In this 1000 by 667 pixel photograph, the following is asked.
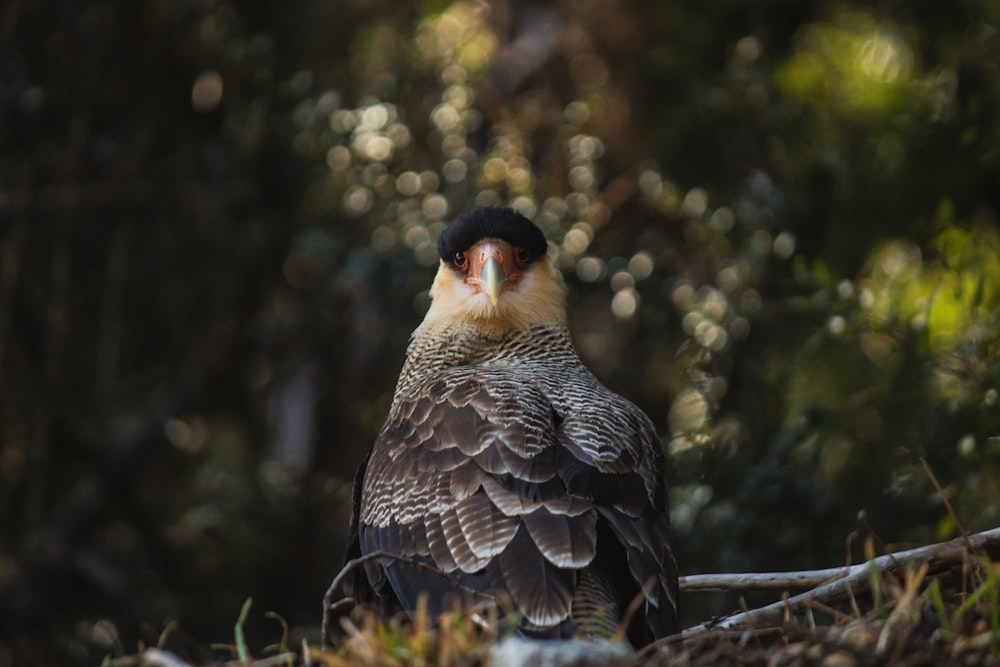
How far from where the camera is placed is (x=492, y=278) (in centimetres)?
530

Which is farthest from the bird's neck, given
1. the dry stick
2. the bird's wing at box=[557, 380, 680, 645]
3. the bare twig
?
the dry stick

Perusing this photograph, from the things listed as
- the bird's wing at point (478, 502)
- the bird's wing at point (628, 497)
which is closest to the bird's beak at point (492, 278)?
the bird's wing at point (478, 502)

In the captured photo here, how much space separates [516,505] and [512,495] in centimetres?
6

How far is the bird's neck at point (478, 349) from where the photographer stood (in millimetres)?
5422

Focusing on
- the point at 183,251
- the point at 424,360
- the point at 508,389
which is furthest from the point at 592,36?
the point at 508,389

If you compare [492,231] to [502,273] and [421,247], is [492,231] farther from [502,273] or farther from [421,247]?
[421,247]

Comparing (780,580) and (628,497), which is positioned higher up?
(628,497)

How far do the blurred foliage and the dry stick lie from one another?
2.48 meters

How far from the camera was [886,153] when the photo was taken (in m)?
7.44

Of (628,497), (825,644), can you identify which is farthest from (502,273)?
(825,644)

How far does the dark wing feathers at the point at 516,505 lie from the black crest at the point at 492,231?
915mm

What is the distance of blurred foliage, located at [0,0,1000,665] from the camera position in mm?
6953

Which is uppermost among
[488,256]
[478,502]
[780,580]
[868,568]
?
[488,256]

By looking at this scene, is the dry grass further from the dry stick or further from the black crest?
the black crest
